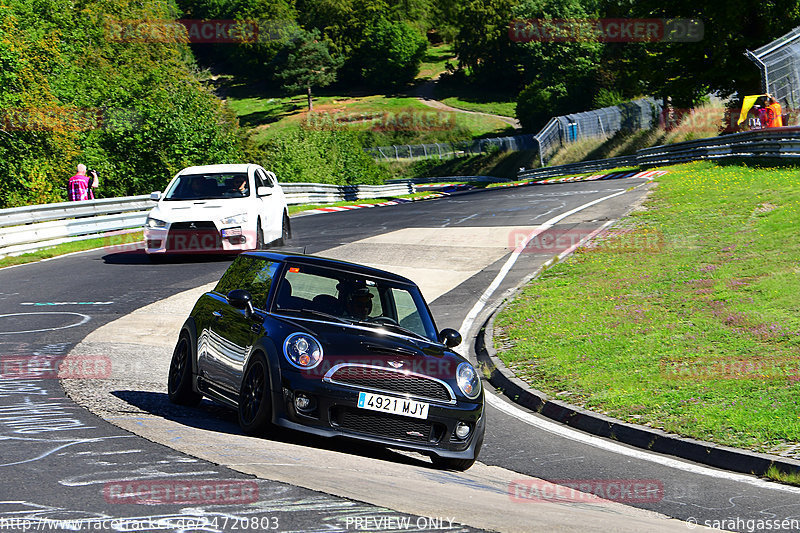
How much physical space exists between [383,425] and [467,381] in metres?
0.87

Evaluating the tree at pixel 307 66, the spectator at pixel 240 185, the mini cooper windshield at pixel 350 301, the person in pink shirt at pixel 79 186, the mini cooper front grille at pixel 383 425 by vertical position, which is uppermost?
the tree at pixel 307 66

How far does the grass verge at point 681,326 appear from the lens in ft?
32.4

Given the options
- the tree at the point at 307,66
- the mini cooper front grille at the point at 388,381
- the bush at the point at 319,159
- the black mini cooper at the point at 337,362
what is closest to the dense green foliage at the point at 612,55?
the bush at the point at 319,159

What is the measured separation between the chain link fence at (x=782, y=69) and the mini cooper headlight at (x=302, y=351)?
112ft

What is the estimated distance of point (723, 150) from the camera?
38.3 m

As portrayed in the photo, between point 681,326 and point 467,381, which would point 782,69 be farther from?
point 467,381

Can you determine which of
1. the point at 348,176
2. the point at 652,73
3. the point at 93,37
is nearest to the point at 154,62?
the point at 93,37

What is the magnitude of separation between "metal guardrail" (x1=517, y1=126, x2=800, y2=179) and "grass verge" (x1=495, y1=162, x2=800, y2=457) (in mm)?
8306

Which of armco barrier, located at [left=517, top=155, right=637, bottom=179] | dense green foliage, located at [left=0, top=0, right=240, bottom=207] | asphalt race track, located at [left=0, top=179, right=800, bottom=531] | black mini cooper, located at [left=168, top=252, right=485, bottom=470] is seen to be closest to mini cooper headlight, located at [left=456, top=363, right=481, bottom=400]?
black mini cooper, located at [left=168, top=252, right=485, bottom=470]

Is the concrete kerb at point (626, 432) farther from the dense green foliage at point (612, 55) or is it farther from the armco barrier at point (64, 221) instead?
the dense green foliage at point (612, 55)

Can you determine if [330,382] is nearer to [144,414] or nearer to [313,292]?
[313,292]

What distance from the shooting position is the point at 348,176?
176 ft

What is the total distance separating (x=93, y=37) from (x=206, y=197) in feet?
145

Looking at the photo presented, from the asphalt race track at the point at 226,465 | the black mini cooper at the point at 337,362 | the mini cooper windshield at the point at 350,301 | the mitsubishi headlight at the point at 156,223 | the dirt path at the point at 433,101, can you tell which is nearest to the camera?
the asphalt race track at the point at 226,465
